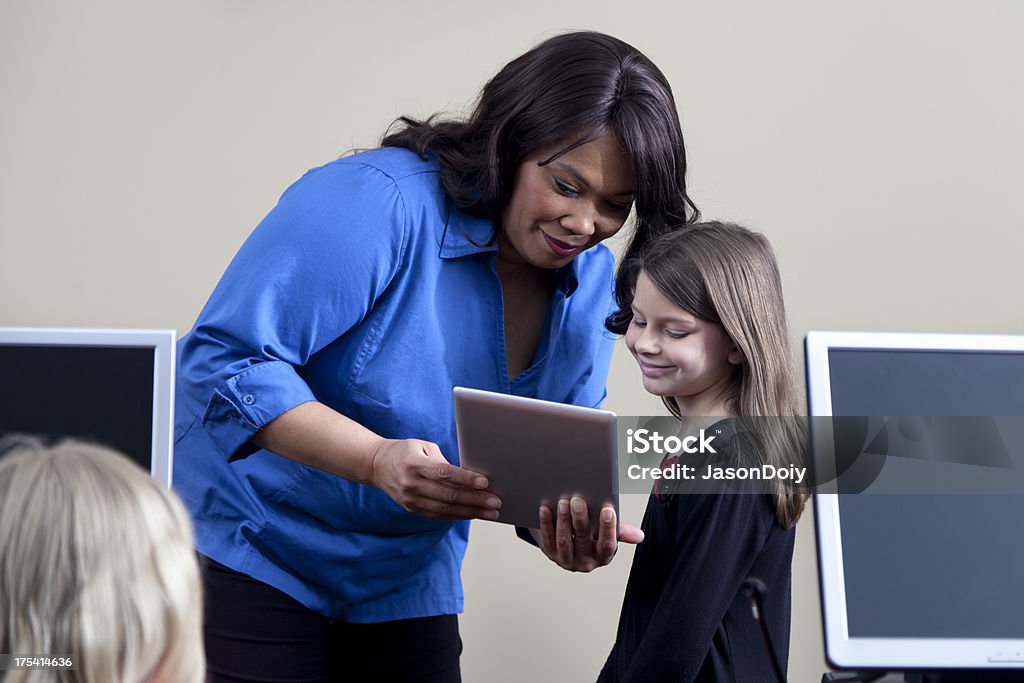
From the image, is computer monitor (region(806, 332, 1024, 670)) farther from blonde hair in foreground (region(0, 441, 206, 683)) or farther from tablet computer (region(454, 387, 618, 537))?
blonde hair in foreground (region(0, 441, 206, 683))

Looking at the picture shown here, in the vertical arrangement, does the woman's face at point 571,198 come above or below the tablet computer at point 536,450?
above

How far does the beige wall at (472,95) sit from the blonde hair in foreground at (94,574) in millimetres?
1609

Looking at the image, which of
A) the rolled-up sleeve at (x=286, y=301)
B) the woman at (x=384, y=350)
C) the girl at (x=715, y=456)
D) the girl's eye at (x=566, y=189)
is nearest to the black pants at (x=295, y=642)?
the woman at (x=384, y=350)

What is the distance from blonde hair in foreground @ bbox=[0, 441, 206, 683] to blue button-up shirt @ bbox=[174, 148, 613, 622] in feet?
1.51

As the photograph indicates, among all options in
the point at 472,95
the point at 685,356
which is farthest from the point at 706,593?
the point at 472,95

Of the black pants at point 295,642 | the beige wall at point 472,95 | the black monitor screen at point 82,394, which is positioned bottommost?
the black pants at point 295,642

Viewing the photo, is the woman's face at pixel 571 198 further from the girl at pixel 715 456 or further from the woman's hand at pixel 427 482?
the woman's hand at pixel 427 482

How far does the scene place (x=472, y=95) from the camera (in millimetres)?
2455

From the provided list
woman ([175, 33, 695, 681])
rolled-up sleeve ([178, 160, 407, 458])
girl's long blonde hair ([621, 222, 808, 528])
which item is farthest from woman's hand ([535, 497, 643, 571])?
rolled-up sleeve ([178, 160, 407, 458])

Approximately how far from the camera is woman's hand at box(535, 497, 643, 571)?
3.94 feet

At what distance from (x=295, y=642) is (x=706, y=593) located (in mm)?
501

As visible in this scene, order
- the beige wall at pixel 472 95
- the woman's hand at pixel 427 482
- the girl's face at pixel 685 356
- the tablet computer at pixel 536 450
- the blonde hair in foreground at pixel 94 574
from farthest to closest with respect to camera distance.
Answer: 1. the beige wall at pixel 472 95
2. the girl's face at pixel 685 356
3. the woman's hand at pixel 427 482
4. the tablet computer at pixel 536 450
5. the blonde hair in foreground at pixel 94 574

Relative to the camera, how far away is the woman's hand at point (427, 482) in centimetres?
122

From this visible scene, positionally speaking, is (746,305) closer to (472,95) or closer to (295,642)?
(295,642)
